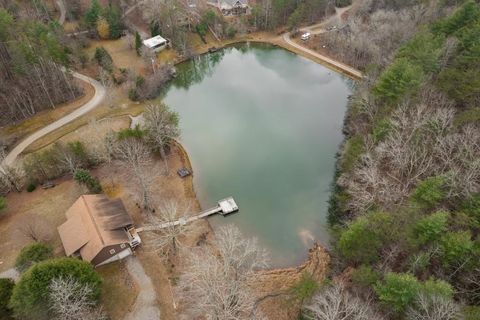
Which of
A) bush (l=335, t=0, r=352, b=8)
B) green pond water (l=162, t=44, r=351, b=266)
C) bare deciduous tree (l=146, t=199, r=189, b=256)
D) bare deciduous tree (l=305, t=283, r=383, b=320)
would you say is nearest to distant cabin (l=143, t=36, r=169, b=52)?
green pond water (l=162, t=44, r=351, b=266)

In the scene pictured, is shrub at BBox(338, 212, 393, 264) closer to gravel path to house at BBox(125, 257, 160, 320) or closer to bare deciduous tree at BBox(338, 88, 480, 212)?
bare deciduous tree at BBox(338, 88, 480, 212)

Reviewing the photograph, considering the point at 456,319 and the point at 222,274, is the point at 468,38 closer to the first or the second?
the point at 456,319

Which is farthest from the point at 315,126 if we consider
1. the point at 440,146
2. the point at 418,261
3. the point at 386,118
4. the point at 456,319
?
the point at 456,319

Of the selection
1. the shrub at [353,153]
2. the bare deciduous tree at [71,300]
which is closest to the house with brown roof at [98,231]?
the bare deciduous tree at [71,300]

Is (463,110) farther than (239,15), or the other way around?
(239,15)

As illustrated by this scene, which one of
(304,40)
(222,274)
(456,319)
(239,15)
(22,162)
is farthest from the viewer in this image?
(239,15)

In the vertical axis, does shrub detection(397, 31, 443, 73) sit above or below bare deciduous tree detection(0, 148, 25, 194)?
above

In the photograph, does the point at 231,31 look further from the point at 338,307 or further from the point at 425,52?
the point at 338,307
